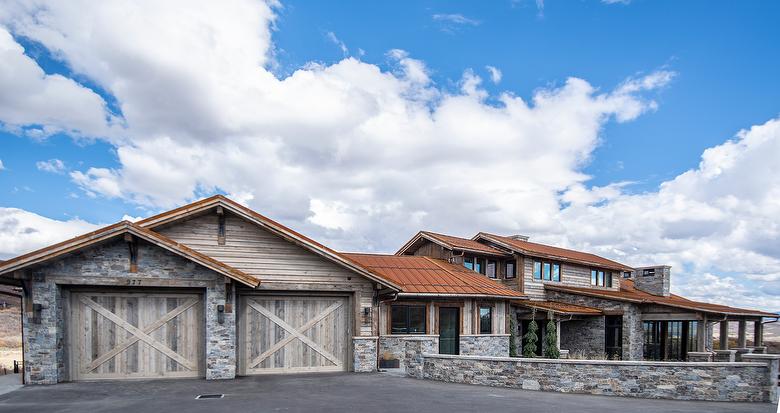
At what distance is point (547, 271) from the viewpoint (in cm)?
2770

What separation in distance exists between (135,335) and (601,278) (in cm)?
2654

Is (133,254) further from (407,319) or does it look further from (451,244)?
(451,244)

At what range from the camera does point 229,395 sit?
11.2m

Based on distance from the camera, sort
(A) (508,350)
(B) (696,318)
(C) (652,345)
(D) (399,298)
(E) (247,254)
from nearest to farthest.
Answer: (E) (247,254) → (D) (399,298) → (A) (508,350) → (B) (696,318) → (C) (652,345)

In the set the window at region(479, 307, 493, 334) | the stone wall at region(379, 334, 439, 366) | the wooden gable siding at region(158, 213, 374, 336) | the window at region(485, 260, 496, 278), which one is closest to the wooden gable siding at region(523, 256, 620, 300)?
the window at region(485, 260, 496, 278)

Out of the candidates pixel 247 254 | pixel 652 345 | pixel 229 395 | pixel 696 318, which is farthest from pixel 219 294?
pixel 652 345

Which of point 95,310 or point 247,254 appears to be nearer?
point 95,310

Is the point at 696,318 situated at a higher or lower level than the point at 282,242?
lower

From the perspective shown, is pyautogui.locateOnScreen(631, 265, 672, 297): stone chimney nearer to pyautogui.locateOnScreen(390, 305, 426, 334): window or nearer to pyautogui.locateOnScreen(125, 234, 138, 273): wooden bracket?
pyautogui.locateOnScreen(390, 305, 426, 334): window

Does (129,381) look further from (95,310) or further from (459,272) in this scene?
(459,272)

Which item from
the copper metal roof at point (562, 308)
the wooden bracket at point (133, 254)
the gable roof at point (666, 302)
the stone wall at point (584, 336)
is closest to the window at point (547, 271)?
the gable roof at point (666, 302)

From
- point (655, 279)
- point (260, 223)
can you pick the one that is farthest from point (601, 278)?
point (260, 223)

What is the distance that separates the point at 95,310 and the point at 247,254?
413cm

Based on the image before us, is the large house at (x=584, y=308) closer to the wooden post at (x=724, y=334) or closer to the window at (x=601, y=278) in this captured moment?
the wooden post at (x=724, y=334)
